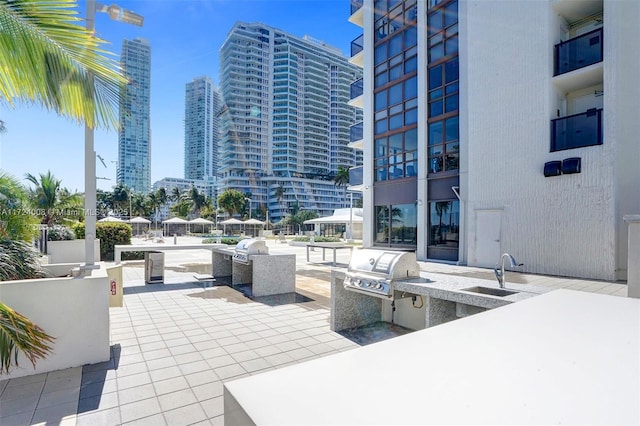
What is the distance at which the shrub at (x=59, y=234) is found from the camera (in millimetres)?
11915

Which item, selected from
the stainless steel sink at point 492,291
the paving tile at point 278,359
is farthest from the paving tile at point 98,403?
the stainless steel sink at point 492,291

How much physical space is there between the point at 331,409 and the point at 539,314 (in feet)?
6.31

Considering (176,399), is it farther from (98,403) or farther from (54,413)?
(54,413)

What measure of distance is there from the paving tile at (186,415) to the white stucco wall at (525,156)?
1004 cm

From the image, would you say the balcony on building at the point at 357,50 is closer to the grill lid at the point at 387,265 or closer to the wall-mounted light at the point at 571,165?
the wall-mounted light at the point at 571,165

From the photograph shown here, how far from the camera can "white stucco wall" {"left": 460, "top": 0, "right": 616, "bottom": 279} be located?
28.7 feet

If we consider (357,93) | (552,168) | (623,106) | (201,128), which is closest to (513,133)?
(552,168)

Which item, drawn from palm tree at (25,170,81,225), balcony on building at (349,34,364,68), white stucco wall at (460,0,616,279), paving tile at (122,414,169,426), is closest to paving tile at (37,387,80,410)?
paving tile at (122,414,169,426)

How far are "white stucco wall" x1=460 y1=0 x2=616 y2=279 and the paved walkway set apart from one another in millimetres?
1551

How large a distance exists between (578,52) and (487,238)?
6109mm

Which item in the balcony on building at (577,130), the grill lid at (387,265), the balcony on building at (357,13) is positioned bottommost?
the grill lid at (387,265)

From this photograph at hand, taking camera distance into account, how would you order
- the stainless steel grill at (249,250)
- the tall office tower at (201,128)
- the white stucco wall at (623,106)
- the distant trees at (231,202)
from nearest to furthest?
the stainless steel grill at (249,250) → the white stucco wall at (623,106) → the distant trees at (231,202) → the tall office tower at (201,128)

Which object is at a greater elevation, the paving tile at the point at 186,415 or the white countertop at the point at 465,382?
the white countertop at the point at 465,382

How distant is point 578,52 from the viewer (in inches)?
386
